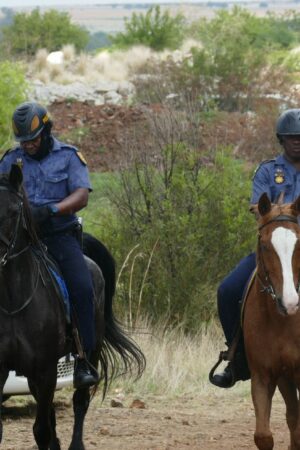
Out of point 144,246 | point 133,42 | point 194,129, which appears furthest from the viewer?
point 133,42

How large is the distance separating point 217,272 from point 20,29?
5704cm

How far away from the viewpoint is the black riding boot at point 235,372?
9.11 metres

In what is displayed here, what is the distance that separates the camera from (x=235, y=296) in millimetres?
9023

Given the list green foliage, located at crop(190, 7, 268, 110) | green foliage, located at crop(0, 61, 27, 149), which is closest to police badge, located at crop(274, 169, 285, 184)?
green foliage, located at crop(0, 61, 27, 149)

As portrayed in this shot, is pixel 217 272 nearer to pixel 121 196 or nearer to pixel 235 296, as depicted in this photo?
pixel 121 196

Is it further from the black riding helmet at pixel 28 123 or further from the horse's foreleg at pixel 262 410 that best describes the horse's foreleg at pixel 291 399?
the black riding helmet at pixel 28 123

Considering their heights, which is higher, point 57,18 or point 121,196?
point 121,196

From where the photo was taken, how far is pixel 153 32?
225ft

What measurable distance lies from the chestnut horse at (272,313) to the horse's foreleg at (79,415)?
1.89 metres

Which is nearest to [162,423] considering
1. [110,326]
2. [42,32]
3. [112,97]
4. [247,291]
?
[110,326]

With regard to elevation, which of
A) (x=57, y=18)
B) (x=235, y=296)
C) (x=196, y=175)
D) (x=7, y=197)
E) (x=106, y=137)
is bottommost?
(x=57, y=18)

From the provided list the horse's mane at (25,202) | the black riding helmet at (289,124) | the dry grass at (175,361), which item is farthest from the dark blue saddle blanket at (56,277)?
the dry grass at (175,361)

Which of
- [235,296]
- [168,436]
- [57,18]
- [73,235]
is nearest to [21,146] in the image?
[73,235]

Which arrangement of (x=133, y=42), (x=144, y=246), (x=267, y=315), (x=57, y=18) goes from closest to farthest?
1. (x=267, y=315)
2. (x=144, y=246)
3. (x=133, y=42)
4. (x=57, y=18)
